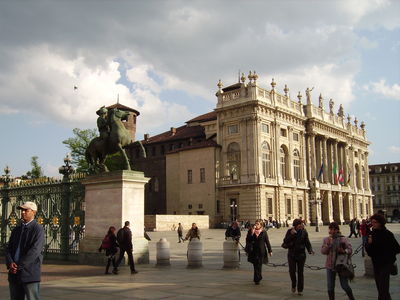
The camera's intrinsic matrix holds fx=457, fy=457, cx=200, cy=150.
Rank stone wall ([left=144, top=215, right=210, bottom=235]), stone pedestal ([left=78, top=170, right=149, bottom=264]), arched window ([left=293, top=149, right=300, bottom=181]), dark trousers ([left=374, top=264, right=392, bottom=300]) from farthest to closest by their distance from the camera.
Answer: arched window ([left=293, top=149, right=300, bottom=181]), stone wall ([left=144, top=215, right=210, bottom=235]), stone pedestal ([left=78, top=170, right=149, bottom=264]), dark trousers ([left=374, top=264, right=392, bottom=300])

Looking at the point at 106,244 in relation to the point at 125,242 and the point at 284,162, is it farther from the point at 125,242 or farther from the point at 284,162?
the point at 284,162

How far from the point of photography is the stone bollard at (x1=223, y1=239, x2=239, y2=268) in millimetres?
15570

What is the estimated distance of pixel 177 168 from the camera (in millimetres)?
65250

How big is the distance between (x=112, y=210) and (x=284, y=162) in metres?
49.5

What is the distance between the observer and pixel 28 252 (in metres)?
6.39

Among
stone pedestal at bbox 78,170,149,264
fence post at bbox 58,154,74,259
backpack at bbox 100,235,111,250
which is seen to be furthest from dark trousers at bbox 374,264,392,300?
fence post at bbox 58,154,74,259

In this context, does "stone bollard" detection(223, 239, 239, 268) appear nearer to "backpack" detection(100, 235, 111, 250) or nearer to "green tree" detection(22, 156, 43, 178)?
"backpack" detection(100, 235, 111, 250)

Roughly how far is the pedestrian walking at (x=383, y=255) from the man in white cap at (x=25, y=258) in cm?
564

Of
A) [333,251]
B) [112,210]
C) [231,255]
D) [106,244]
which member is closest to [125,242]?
[106,244]

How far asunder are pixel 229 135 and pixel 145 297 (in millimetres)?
50726

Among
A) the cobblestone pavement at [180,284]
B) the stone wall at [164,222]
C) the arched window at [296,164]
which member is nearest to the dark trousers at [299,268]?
the cobblestone pavement at [180,284]

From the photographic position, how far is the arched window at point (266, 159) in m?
59.0

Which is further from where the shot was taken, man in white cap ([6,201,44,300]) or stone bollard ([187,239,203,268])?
A: stone bollard ([187,239,203,268])

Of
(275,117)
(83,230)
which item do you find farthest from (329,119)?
(83,230)
